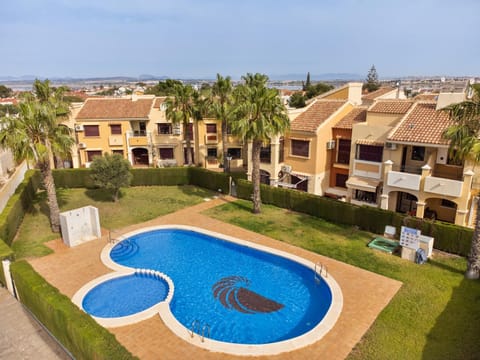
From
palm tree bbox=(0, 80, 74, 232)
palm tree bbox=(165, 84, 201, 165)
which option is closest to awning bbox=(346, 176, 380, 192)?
palm tree bbox=(165, 84, 201, 165)

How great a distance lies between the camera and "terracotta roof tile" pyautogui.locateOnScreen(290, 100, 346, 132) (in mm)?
31688

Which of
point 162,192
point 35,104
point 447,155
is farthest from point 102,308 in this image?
point 447,155

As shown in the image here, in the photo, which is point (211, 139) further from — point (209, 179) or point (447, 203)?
point (447, 203)

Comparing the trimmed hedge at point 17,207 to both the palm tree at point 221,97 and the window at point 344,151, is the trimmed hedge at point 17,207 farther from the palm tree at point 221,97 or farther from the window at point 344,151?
the window at point 344,151

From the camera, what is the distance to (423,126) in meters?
25.6

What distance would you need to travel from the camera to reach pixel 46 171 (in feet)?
77.0

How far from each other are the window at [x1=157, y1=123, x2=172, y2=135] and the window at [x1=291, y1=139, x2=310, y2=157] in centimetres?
1878

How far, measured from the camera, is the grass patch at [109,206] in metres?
24.0

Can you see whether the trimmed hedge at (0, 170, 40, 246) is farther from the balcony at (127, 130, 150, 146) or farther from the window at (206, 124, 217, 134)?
the window at (206, 124, 217, 134)

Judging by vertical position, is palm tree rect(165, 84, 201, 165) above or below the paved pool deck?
above

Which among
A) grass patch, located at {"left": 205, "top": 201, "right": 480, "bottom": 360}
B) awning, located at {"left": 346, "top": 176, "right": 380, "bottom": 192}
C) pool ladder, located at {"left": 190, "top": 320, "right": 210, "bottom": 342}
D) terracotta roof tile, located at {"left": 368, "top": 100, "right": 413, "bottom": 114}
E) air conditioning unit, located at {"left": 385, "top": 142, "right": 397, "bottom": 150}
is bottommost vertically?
pool ladder, located at {"left": 190, "top": 320, "right": 210, "bottom": 342}

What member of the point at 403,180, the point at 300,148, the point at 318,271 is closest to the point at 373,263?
the point at 318,271

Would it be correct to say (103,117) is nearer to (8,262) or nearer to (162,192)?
(162,192)

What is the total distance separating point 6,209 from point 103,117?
21.1 m
